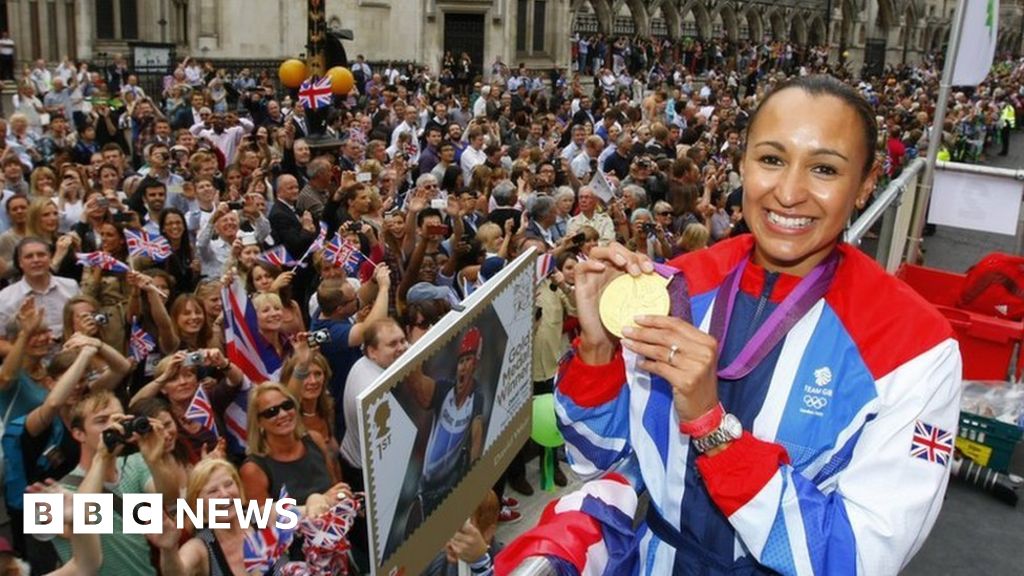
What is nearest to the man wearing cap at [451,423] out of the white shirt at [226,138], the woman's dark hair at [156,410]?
the woman's dark hair at [156,410]

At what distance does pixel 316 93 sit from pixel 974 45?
9002mm

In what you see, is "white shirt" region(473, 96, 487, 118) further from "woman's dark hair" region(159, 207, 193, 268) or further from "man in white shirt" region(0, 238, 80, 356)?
"man in white shirt" region(0, 238, 80, 356)

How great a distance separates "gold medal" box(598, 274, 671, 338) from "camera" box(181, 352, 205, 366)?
3.65m

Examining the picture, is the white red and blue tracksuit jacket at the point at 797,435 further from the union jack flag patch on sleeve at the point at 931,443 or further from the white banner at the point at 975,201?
the white banner at the point at 975,201

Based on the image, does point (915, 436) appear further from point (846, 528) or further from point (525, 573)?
point (525, 573)

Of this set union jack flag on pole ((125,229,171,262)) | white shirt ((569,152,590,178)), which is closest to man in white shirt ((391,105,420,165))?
white shirt ((569,152,590,178))

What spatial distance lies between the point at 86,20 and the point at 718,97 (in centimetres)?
1871

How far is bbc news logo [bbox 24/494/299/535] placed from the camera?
388 centimetres

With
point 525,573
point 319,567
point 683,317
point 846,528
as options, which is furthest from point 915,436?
point 319,567

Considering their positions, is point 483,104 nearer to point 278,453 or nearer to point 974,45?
point 974,45

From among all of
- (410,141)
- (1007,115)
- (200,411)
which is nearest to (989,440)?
(200,411)

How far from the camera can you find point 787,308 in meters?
1.97

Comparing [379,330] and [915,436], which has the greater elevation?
[915,436]

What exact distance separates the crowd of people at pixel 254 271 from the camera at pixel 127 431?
2 cm
